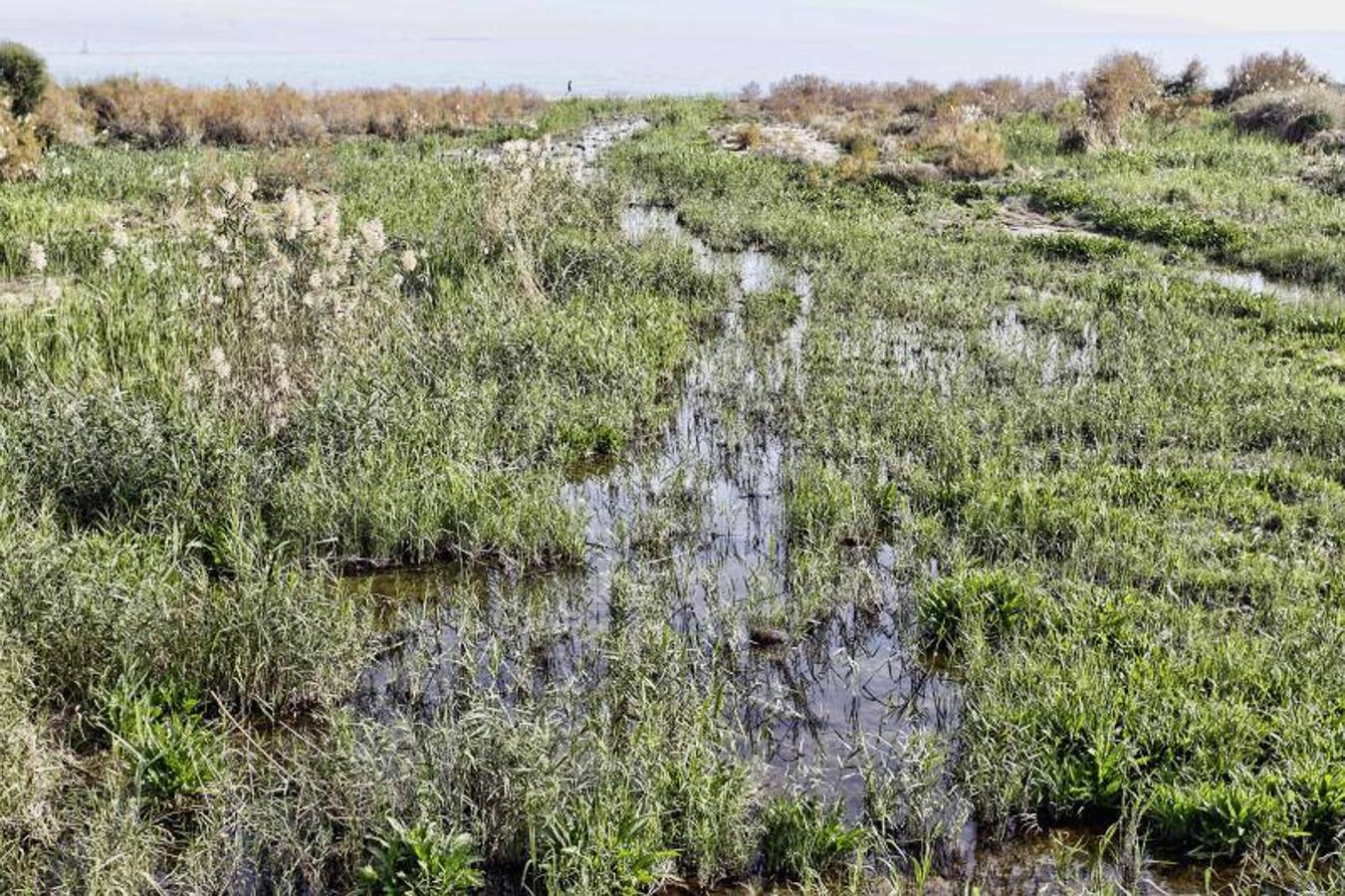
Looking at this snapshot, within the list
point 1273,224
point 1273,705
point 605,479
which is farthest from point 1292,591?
point 1273,224

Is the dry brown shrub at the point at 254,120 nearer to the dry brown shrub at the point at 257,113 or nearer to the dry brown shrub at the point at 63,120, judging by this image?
the dry brown shrub at the point at 257,113

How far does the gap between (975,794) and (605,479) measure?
183 inches

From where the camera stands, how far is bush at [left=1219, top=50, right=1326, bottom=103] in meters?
32.7

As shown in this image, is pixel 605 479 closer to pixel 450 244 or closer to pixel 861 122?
pixel 450 244

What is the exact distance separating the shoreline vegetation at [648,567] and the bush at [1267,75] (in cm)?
2063

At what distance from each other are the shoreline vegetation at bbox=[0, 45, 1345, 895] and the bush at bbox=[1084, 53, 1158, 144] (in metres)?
13.4

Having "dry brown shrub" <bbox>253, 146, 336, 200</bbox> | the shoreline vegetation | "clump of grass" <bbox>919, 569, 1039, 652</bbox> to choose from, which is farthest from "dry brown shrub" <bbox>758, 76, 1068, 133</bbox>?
"clump of grass" <bbox>919, 569, 1039, 652</bbox>

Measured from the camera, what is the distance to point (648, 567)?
7.32 meters

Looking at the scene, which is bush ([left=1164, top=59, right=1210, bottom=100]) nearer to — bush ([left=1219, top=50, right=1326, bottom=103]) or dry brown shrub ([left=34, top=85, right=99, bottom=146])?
bush ([left=1219, top=50, right=1326, bottom=103])

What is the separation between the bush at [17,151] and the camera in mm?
17625

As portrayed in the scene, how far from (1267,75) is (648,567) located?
34.0 metres

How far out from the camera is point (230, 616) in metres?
5.80

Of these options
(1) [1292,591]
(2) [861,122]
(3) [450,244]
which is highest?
(2) [861,122]

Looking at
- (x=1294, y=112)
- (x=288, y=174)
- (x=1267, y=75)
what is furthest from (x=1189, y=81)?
(x=288, y=174)
